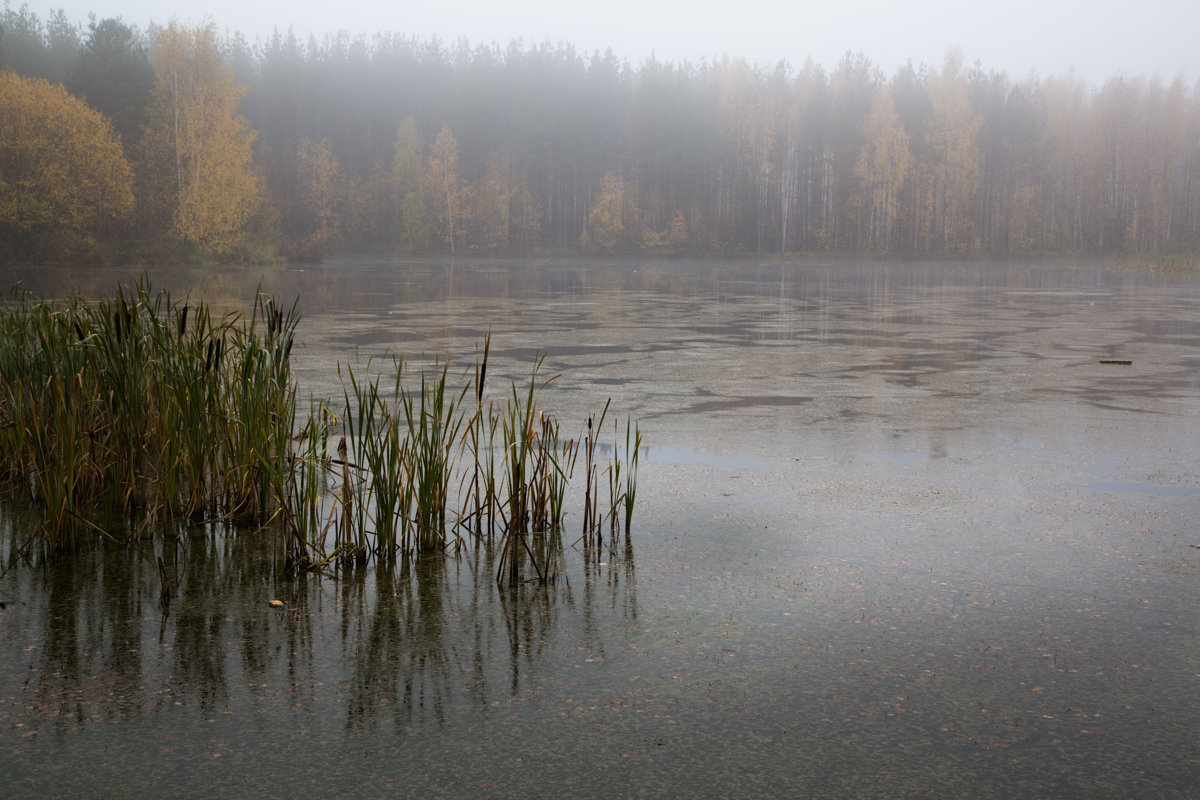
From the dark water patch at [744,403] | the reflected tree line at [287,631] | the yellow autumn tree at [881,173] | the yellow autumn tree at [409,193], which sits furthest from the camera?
the yellow autumn tree at [409,193]

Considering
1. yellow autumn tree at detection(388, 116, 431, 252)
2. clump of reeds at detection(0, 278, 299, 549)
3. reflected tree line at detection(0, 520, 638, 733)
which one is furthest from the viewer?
yellow autumn tree at detection(388, 116, 431, 252)

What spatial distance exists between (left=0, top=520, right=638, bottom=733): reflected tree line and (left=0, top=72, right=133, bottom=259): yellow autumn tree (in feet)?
122

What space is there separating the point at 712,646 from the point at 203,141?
137 ft

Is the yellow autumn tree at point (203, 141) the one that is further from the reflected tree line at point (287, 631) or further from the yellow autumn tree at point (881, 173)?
the yellow autumn tree at point (881, 173)

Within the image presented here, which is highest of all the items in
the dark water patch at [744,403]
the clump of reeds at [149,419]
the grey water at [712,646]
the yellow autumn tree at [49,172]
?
the yellow autumn tree at [49,172]

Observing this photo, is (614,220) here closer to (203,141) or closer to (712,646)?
(203,141)

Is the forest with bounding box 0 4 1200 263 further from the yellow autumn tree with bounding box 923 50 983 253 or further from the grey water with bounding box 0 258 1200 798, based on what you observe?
the grey water with bounding box 0 258 1200 798

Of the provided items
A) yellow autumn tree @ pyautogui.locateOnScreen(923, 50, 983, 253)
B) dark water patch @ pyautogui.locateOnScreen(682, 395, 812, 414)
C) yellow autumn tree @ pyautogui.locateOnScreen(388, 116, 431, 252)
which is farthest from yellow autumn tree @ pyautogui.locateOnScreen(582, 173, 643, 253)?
dark water patch @ pyautogui.locateOnScreen(682, 395, 812, 414)

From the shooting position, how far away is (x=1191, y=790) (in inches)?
111

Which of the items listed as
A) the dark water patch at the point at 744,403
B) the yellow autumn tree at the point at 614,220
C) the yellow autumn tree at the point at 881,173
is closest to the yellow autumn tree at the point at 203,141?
the yellow autumn tree at the point at 614,220

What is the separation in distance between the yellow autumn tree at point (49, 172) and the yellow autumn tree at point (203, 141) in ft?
8.08

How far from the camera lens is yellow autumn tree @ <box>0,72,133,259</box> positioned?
37.5 metres

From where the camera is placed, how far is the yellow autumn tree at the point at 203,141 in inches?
1572

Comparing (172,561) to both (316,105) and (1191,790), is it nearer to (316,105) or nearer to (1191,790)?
(1191,790)
